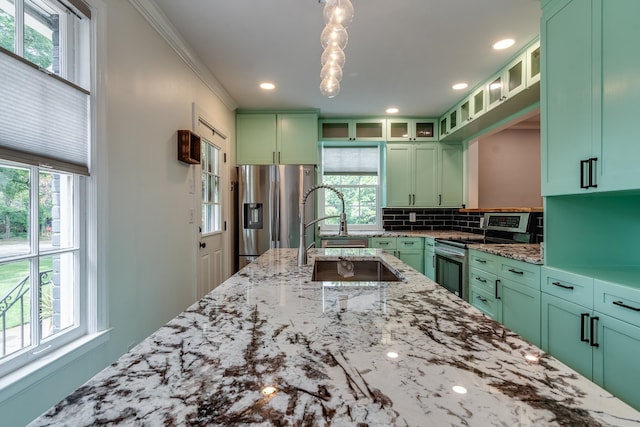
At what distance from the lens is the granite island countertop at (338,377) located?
1.38 feet

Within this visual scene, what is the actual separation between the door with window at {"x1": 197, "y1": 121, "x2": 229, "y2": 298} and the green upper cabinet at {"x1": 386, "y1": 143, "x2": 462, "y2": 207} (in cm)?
221

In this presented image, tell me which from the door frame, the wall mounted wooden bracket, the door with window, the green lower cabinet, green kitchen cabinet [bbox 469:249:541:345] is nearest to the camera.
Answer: green kitchen cabinet [bbox 469:249:541:345]

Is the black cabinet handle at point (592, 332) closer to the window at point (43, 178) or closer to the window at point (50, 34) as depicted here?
the window at point (43, 178)

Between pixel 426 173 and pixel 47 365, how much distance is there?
4090 mm

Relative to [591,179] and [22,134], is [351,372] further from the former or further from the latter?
[591,179]

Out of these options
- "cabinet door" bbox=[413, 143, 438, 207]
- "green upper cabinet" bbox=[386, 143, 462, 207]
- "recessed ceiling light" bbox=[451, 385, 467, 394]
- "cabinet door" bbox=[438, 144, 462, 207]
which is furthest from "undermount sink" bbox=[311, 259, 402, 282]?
"cabinet door" bbox=[438, 144, 462, 207]

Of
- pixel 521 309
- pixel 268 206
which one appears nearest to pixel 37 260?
pixel 268 206

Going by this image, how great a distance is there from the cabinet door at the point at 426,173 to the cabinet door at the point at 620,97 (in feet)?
8.78

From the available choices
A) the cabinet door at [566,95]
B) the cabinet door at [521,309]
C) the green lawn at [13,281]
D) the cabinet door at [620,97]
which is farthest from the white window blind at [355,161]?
the green lawn at [13,281]

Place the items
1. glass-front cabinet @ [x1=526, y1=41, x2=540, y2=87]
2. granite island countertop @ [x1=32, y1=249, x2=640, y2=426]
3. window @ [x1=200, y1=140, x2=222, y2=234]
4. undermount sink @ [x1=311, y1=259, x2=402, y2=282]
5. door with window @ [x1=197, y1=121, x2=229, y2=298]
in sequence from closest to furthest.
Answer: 1. granite island countertop @ [x1=32, y1=249, x2=640, y2=426]
2. undermount sink @ [x1=311, y1=259, x2=402, y2=282]
3. glass-front cabinet @ [x1=526, y1=41, x2=540, y2=87]
4. door with window @ [x1=197, y1=121, x2=229, y2=298]
5. window @ [x1=200, y1=140, x2=222, y2=234]

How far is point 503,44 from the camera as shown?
7.77 ft

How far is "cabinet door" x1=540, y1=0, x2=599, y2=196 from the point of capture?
1.54m

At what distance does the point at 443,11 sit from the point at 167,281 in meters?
2.68

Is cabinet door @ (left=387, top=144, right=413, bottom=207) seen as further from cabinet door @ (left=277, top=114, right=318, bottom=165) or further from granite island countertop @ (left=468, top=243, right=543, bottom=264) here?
granite island countertop @ (left=468, top=243, right=543, bottom=264)
